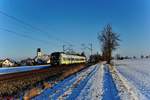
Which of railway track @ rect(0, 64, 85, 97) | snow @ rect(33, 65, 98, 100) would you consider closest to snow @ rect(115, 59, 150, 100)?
snow @ rect(33, 65, 98, 100)

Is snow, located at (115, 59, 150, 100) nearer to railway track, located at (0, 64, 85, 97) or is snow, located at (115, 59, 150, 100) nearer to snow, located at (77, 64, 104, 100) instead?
snow, located at (77, 64, 104, 100)

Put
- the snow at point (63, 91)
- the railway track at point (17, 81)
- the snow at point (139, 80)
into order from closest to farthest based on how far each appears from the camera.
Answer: the snow at point (63, 91) → the snow at point (139, 80) → the railway track at point (17, 81)

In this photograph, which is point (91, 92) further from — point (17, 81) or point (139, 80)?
point (139, 80)

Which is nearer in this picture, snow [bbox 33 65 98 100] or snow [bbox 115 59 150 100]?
snow [bbox 33 65 98 100]

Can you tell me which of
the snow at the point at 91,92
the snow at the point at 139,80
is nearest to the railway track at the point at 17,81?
the snow at the point at 91,92

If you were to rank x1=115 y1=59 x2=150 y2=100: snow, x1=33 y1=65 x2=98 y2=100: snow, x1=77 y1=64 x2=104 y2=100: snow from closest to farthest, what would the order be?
x1=77 y1=64 x2=104 y2=100: snow → x1=33 y1=65 x2=98 y2=100: snow → x1=115 y1=59 x2=150 y2=100: snow

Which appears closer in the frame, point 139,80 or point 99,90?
point 99,90

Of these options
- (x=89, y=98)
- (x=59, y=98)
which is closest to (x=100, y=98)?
(x=89, y=98)

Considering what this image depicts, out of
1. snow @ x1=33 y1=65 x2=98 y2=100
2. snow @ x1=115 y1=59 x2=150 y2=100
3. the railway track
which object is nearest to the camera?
snow @ x1=33 y1=65 x2=98 y2=100

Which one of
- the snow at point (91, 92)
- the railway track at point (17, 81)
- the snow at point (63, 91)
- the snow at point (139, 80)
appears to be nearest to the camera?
the snow at point (91, 92)

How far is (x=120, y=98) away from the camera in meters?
12.9

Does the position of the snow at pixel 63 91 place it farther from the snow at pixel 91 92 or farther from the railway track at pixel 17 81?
the railway track at pixel 17 81

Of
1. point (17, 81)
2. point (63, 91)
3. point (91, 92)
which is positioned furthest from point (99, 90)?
point (17, 81)

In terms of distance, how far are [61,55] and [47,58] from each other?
7067 centimetres
